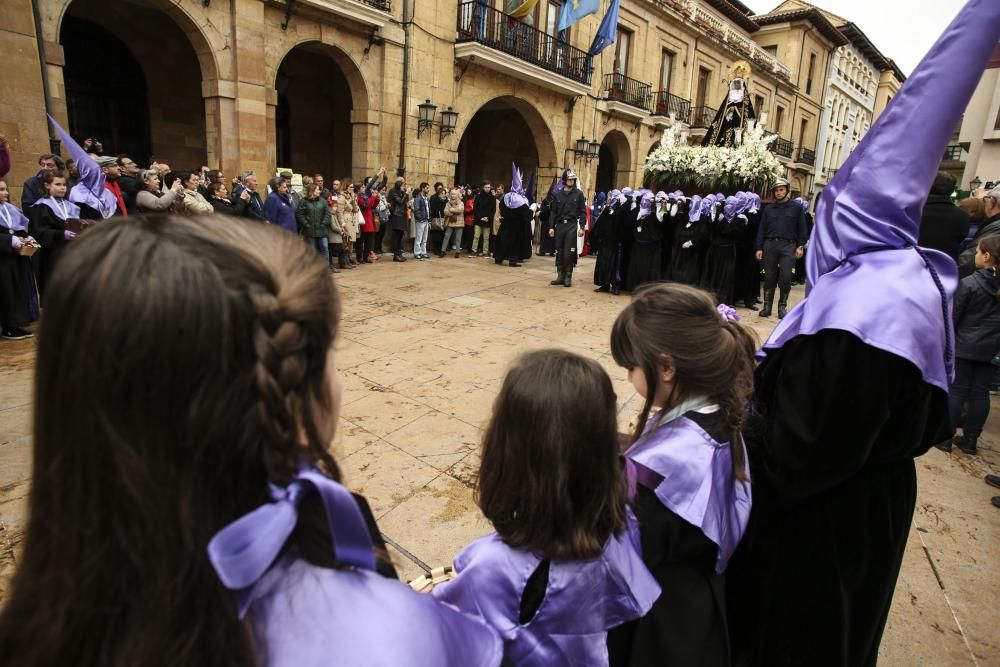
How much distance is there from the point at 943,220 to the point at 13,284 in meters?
7.87

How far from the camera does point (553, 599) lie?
3.50 ft

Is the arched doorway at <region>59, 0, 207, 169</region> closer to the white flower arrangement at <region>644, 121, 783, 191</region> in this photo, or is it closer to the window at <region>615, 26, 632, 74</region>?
the white flower arrangement at <region>644, 121, 783, 191</region>

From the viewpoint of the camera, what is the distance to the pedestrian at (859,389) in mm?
1144

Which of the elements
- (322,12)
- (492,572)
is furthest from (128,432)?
(322,12)

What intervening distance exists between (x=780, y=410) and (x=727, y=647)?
63cm

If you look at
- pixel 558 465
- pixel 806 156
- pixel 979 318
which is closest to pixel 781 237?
pixel 979 318

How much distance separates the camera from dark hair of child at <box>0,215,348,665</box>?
1.75ft

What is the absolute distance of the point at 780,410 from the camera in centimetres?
126

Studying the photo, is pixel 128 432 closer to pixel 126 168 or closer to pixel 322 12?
pixel 126 168

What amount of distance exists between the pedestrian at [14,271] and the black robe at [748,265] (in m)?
8.42

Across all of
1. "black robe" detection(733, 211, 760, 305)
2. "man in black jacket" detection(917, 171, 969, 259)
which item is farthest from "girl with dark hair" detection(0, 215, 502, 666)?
"black robe" detection(733, 211, 760, 305)

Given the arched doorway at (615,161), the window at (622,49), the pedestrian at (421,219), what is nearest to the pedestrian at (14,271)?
the pedestrian at (421,219)

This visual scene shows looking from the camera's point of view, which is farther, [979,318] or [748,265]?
[748,265]

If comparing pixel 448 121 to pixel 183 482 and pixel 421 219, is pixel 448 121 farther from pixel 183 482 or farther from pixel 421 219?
pixel 183 482
